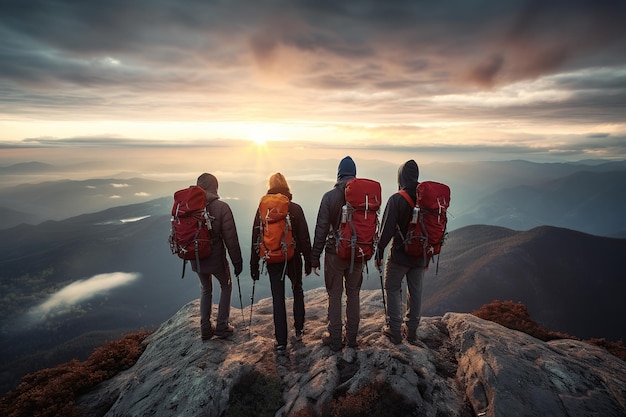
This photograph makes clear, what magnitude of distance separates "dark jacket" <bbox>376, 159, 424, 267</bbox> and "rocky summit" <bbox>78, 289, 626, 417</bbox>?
7.84ft

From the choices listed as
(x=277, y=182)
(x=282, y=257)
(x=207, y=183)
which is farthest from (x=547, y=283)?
(x=207, y=183)

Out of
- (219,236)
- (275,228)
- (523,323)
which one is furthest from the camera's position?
(523,323)

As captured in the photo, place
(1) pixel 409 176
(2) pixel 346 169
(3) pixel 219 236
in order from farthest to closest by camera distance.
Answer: (3) pixel 219 236, (1) pixel 409 176, (2) pixel 346 169

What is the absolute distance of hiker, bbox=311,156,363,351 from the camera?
7934mm

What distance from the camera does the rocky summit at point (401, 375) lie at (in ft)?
21.0

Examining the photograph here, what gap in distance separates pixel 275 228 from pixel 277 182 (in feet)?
4.18

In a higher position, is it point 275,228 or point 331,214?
point 331,214

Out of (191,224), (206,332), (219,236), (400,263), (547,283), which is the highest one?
(191,224)

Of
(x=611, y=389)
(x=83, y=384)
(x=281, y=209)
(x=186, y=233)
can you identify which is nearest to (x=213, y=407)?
(x=186, y=233)

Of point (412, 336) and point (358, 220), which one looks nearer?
point (358, 220)

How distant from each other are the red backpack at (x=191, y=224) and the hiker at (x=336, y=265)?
298 centimetres

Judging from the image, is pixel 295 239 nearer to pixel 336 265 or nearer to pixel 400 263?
pixel 336 265

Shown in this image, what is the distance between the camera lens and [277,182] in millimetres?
8289

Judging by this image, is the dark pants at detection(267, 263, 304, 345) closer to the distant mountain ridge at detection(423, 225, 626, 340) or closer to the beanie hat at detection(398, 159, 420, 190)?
the beanie hat at detection(398, 159, 420, 190)
